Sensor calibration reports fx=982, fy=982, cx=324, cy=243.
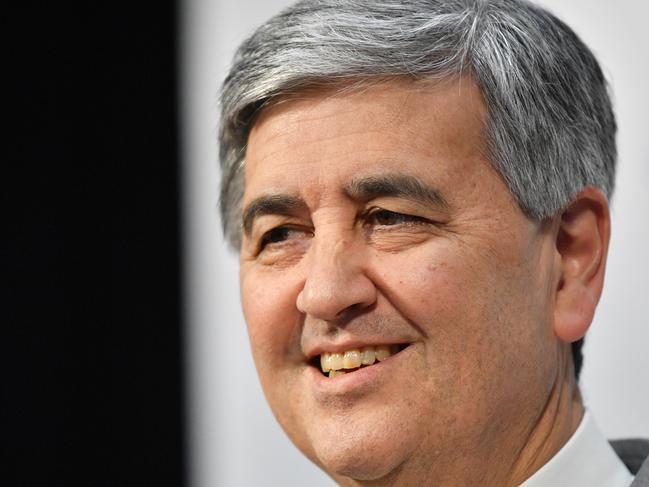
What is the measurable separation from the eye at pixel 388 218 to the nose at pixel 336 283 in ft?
0.24

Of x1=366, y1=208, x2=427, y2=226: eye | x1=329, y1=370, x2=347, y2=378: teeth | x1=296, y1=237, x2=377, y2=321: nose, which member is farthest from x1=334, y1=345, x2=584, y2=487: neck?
x1=366, y1=208, x2=427, y2=226: eye

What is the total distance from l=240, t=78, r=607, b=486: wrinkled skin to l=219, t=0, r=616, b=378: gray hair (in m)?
0.04

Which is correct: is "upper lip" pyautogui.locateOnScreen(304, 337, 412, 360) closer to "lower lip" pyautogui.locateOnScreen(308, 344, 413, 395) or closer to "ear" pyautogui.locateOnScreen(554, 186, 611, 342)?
"lower lip" pyautogui.locateOnScreen(308, 344, 413, 395)

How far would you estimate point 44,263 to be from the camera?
168 inches

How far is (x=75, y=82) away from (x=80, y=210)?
0.55m

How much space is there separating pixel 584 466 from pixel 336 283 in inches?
27.6

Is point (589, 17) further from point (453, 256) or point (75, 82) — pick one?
point (75, 82)

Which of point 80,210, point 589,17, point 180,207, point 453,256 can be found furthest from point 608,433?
point 80,210

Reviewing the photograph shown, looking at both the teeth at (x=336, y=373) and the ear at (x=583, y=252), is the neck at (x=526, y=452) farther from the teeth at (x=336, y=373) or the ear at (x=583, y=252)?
the teeth at (x=336, y=373)

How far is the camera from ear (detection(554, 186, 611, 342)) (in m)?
2.11

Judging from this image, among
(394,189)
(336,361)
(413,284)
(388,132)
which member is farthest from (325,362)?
(388,132)

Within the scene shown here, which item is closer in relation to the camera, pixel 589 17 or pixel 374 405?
pixel 374 405

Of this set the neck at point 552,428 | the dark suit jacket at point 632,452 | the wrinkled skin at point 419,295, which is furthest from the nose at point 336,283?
the dark suit jacket at point 632,452

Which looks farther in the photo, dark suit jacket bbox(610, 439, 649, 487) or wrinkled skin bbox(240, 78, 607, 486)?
dark suit jacket bbox(610, 439, 649, 487)
